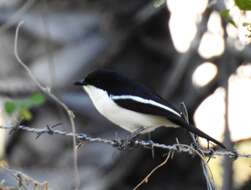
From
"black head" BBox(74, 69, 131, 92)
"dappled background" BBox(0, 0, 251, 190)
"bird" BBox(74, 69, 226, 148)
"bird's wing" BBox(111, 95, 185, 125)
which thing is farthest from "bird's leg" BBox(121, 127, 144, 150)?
"dappled background" BBox(0, 0, 251, 190)

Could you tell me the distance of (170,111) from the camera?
4934 millimetres

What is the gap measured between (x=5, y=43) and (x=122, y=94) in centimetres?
398

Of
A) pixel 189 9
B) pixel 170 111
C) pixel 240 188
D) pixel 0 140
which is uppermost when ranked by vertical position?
pixel 189 9

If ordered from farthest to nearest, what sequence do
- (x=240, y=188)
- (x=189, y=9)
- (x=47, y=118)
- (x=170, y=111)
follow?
(x=47, y=118), (x=240, y=188), (x=189, y=9), (x=170, y=111)

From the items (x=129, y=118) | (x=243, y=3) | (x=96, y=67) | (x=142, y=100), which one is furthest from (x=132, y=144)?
(x=96, y=67)

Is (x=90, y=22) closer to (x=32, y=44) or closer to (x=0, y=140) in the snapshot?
(x=32, y=44)

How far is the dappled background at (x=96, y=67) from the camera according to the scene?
853 centimetres

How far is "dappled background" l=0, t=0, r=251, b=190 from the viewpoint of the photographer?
28.0 feet

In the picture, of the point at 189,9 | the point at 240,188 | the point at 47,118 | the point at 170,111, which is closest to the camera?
the point at 170,111

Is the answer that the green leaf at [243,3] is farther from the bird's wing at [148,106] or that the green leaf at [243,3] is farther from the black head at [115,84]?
the black head at [115,84]

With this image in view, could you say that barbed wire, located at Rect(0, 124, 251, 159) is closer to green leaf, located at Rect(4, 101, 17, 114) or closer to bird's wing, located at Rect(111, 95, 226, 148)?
bird's wing, located at Rect(111, 95, 226, 148)

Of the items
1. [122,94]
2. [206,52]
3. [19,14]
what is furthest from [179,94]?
[122,94]

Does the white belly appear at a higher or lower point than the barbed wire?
higher

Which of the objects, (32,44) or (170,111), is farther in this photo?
(32,44)
